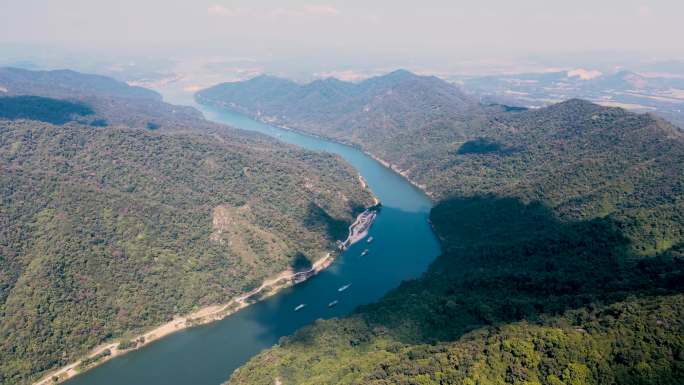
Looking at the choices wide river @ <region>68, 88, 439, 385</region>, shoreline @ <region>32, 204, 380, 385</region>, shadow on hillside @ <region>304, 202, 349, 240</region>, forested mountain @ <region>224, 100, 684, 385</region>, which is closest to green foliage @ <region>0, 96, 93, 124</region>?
shadow on hillside @ <region>304, 202, 349, 240</region>

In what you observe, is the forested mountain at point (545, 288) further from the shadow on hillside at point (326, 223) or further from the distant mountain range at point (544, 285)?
the shadow on hillside at point (326, 223)

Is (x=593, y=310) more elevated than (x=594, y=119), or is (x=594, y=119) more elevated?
(x=594, y=119)

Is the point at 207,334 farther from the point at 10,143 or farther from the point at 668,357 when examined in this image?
the point at 10,143

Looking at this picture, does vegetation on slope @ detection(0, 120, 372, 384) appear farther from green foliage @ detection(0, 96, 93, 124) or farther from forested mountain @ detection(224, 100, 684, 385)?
green foliage @ detection(0, 96, 93, 124)

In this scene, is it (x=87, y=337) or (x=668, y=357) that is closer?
(x=668, y=357)

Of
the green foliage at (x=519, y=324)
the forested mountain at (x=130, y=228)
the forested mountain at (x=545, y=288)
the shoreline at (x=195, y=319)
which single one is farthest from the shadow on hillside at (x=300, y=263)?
the forested mountain at (x=545, y=288)

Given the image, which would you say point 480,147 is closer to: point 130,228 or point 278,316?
point 278,316

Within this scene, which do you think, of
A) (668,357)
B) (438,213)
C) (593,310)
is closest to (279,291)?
(438,213)

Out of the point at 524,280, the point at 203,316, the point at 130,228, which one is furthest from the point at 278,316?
the point at 524,280
